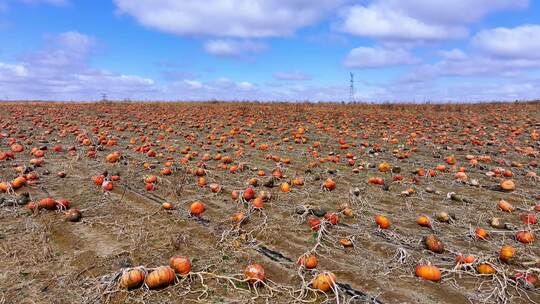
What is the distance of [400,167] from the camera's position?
8336 millimetres

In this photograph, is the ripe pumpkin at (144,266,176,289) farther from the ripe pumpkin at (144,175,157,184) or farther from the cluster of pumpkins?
the ripe pumpkin at (144,175,157,184)

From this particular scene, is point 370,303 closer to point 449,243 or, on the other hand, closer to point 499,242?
point 449,243

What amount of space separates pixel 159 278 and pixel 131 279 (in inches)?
9.4

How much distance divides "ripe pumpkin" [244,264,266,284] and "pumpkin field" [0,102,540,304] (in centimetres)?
2

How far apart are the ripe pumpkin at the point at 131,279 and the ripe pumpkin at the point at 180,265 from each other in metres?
0.31

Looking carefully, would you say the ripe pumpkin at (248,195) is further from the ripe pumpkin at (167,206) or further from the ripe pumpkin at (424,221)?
the ripe pumpkin at (424,221)

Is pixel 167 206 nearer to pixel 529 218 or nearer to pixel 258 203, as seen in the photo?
pixel 258 203

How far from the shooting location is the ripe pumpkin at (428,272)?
3762mm

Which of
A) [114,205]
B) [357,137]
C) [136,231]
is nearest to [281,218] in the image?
[136,231]

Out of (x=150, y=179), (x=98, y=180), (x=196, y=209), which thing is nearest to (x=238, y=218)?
(x=196, y=209)

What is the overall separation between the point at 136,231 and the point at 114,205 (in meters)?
1.08

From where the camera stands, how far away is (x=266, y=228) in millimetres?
4801

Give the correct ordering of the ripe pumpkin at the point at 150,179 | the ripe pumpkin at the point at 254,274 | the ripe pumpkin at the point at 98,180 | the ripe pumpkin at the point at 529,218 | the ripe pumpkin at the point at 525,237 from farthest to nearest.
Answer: the ripe pumpkin at the point at 150,179, the ripe pumpkin at the point at 98,180, the ripe pumpkin at the point at 529,218, the ripe pumpkin at the point at 525,237, the ripe pumpkin at the point at 254,274

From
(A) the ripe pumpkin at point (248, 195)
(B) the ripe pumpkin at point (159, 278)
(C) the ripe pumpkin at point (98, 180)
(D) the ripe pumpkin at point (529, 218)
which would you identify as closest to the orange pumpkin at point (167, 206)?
(A) the ripe pumpkin at point (248, 195)
